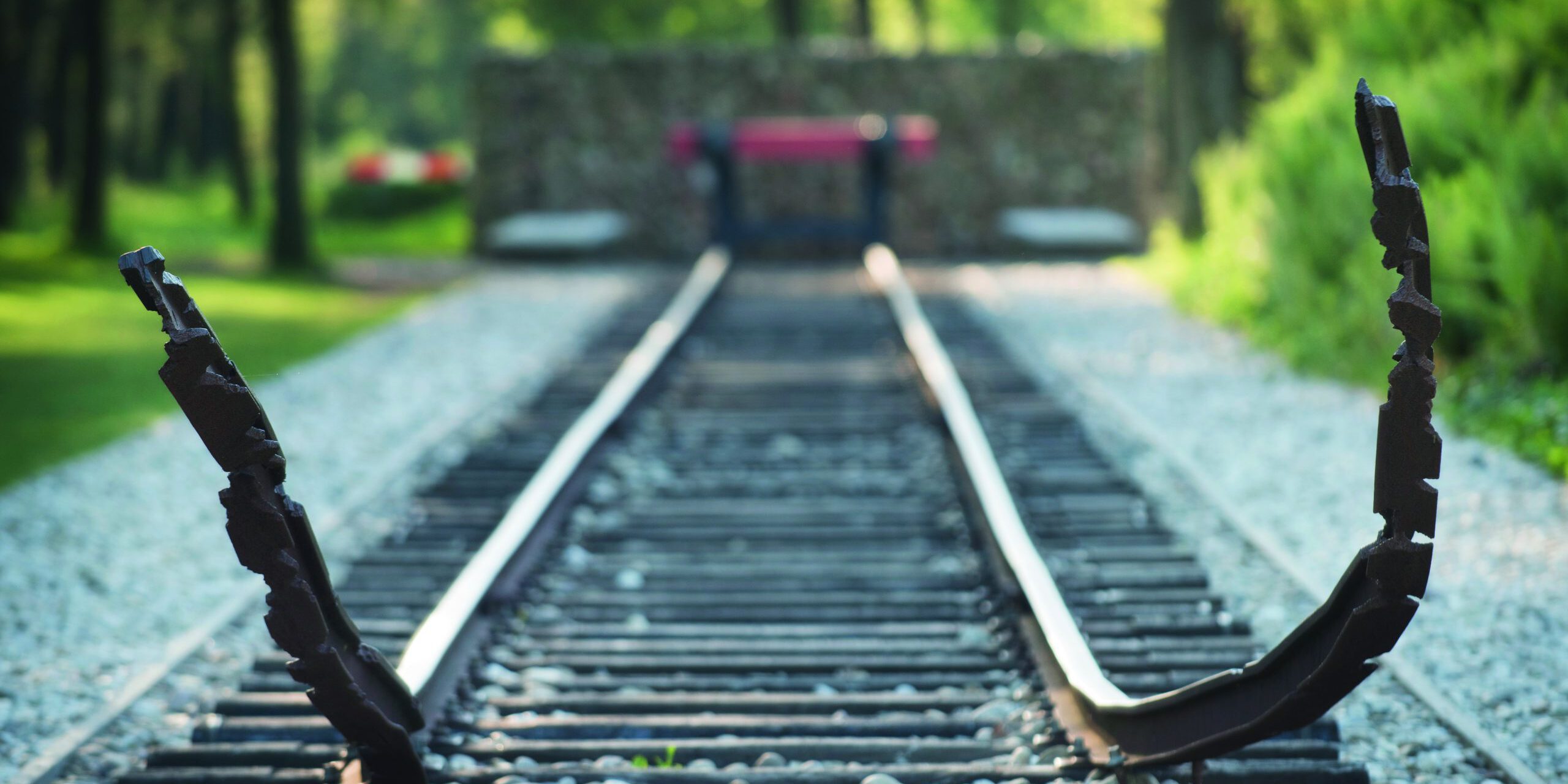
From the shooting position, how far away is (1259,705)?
2551mm

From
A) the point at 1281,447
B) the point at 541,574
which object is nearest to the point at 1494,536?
the point at 1281,447

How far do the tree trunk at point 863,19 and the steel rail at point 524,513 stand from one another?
65.0 ft

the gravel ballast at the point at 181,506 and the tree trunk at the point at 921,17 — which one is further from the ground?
the tree trunk at the point at 921,17

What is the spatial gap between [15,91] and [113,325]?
15141mm

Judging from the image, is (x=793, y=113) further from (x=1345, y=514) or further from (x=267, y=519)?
(x=267, y=519)

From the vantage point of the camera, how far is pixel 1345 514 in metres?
5.36

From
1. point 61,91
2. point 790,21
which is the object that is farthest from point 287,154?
point 790,21

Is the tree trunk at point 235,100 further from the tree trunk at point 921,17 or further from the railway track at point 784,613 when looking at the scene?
the railway track at point 784,613

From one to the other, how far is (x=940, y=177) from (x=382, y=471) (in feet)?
40.7

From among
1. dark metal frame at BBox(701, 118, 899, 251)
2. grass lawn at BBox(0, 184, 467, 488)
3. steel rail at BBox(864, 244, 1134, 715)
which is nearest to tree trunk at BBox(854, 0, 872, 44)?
grass lawn at BBox(0, 184, 467, 488)

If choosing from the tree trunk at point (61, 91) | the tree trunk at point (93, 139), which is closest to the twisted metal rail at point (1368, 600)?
the tree trunk at point (93, 139)

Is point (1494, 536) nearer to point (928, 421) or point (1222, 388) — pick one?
point (928, 421)

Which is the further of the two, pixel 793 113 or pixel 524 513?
pixel 793 113

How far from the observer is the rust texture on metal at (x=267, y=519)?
7.35ft
